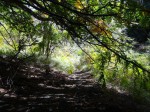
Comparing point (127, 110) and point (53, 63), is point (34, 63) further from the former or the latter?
point (127, 110)

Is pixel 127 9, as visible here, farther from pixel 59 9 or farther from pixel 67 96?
pixel 67 96

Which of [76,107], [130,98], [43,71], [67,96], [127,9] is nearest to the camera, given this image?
[127,9]

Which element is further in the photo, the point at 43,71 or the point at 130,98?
the point at 43,71

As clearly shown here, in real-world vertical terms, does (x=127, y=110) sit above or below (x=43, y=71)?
below

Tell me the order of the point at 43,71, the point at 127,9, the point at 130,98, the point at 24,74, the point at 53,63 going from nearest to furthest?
the point at 127,9 → the point at 130,98 → the point at 24,74 → the point at 43,71 → the point at 53,63

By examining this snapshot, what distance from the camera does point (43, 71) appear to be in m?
8.47

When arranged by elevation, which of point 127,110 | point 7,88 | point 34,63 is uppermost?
point 34,63

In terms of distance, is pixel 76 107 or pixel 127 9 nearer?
pixel 127 9

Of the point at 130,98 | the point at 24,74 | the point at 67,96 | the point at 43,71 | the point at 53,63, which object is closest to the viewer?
the point at 67,96

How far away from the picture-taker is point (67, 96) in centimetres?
532

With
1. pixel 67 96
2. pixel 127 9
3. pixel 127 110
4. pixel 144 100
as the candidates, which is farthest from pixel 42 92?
pixel 127 9

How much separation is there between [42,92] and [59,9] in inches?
100

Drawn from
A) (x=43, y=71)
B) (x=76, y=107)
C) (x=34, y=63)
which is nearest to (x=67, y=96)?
(x=76, y=107)

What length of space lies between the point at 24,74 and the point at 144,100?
3.13 meters
